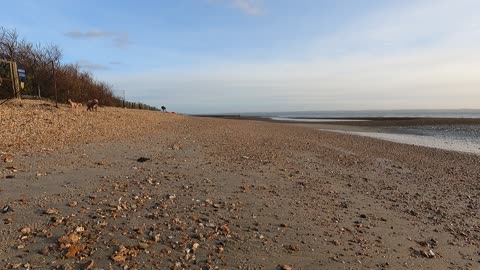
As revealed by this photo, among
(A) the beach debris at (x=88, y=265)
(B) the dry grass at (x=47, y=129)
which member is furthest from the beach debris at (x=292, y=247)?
(B) the dry grass at (x=47, y=129)

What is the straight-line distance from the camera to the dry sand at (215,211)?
4438 millimetres

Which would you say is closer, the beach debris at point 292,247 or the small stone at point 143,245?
the small stone at point 143,245

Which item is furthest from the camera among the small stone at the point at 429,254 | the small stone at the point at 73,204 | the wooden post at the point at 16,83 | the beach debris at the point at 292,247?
the wooden post at the point at 16,83

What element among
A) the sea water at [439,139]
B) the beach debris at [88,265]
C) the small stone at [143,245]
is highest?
the small stone at [143,245]

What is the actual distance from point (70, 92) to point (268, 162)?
19.3 metres

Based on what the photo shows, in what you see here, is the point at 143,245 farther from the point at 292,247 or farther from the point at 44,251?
the point at 292,247

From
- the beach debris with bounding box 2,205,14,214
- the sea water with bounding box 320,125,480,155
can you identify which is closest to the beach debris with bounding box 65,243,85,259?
the beach debris with bounding box 2,205,14,214

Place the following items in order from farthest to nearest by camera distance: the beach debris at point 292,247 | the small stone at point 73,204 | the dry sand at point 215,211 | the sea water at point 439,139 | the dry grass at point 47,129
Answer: the sea water at point 439,139 → the dry grass at point 47,129 → the small stone at point 73,204 → the beach debris at point 292,247 → the dry sand at point 215,211

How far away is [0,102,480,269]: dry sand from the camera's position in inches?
175

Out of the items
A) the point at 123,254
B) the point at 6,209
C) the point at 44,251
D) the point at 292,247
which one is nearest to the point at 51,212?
the point at 6,209

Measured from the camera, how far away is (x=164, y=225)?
5129 mm

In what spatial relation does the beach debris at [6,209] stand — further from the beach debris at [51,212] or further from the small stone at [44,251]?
the small stone at [44,251]

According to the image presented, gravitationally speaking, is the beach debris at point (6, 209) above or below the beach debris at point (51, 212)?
above

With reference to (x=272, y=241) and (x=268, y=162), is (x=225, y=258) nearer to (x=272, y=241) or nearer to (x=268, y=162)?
(x=272, y=241)
